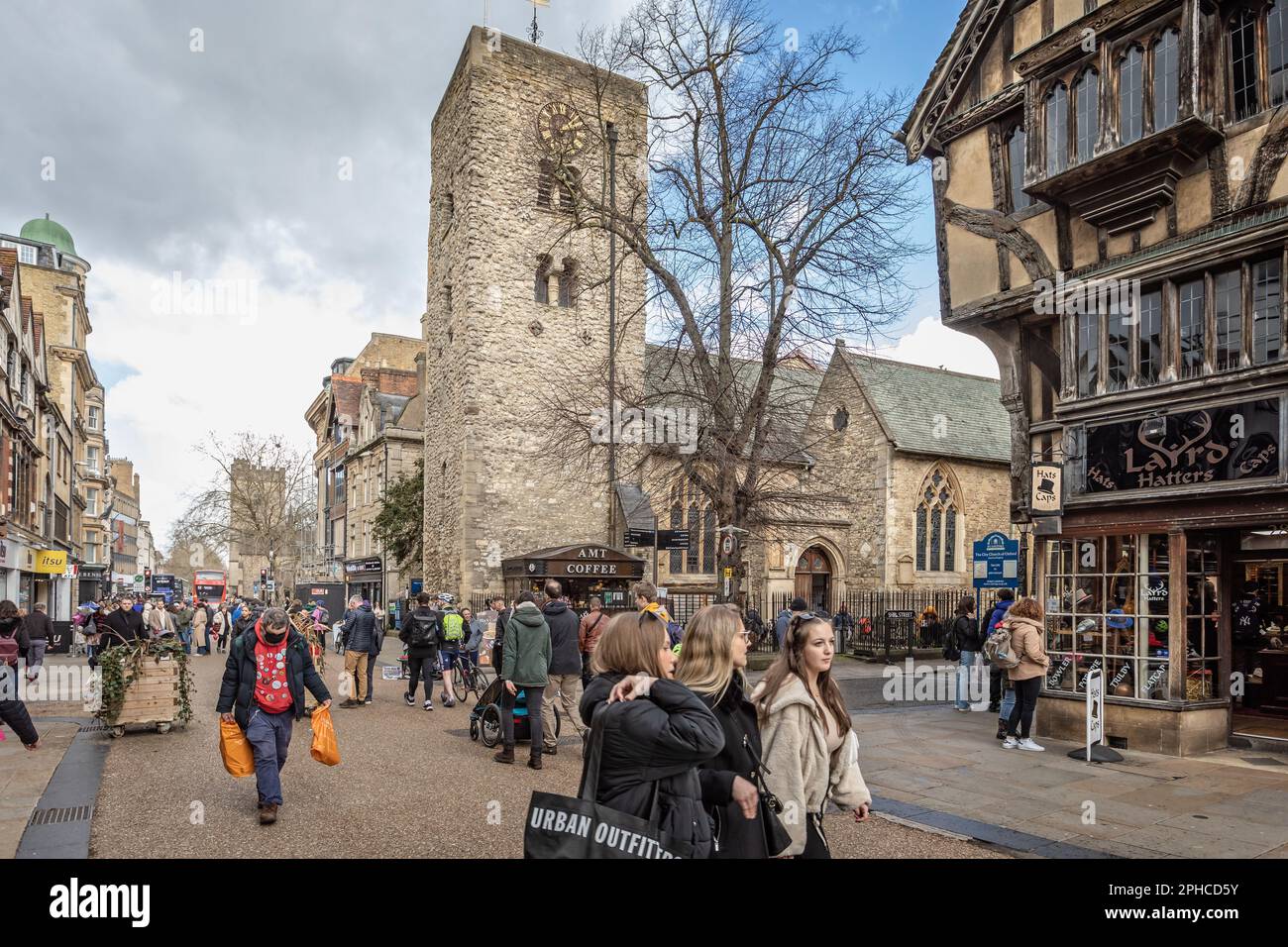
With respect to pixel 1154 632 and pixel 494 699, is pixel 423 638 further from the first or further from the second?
pixel 1154 632

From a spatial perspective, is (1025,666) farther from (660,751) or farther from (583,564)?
(583,564)

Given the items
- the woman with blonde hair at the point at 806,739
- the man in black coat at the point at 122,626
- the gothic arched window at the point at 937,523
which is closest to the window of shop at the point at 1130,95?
the woman with blonde hair at the point at 806,739

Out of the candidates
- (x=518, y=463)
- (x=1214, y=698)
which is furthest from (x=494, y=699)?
(x=518, y=463)

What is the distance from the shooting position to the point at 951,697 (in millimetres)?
15992

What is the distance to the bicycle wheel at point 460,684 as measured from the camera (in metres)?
14.7

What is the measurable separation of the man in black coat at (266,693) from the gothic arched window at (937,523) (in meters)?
28.2

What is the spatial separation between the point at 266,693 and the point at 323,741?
639 mm

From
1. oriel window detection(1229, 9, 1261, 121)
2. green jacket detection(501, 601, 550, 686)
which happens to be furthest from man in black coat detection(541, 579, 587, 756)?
oriel window detection(1229, 9, 1261, 121)

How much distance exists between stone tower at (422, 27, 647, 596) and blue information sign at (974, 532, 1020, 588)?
14.7 meters

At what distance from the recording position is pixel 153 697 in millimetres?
10977

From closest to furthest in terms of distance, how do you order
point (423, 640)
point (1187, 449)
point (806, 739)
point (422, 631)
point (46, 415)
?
point (806, 739), point (1187, 449), point (422, 631), point (423, 640), point (46, 415)

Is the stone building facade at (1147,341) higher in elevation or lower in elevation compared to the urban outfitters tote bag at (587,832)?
higher

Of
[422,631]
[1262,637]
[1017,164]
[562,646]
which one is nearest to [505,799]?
[562,646]

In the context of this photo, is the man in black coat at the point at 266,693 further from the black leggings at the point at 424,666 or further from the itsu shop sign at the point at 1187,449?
the itsu shop sign at the point at 1187,449
